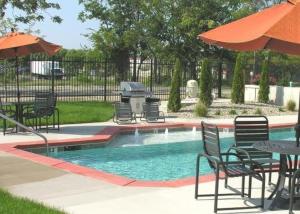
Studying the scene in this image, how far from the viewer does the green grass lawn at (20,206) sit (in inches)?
226

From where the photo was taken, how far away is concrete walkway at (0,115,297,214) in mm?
6266

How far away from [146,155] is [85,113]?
21.1 feet

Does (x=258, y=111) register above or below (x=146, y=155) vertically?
above

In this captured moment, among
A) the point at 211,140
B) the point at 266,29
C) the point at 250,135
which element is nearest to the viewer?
the point at 266,29

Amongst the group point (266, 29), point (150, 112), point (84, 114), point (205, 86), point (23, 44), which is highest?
point (23, 44)

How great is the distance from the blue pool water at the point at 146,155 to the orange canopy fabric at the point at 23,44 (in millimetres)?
2814

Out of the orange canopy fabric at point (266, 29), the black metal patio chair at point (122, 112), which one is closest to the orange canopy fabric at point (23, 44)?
the black metal patio chair at point (122, 112)

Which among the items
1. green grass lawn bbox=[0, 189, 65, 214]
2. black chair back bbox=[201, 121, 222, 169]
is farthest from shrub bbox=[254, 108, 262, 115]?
green grass lawn bbox=[0, 189, 65, 214]

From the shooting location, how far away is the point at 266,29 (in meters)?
5.58

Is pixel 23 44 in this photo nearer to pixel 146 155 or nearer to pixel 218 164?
pixel 146 155

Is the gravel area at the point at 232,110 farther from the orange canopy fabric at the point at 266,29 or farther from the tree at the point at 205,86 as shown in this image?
the orange canopy fabric at the point at 266,29

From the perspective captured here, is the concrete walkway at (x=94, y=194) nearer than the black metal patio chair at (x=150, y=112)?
Yes

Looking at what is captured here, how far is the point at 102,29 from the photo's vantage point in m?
44.2

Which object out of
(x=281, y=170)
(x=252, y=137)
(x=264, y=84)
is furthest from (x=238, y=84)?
(x=281, y=170)
